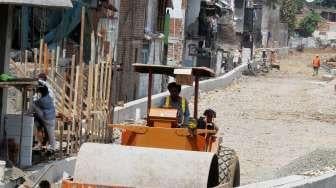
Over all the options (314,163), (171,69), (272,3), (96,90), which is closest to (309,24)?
(272,3)

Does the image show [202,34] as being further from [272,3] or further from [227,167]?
[227,167]

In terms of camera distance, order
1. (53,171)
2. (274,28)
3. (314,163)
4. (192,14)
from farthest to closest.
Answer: (274,28), (192,14), (314,163), (53,171)

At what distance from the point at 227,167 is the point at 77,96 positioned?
579 centimetres

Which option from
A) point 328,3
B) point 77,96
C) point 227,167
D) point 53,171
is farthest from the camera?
point 328,3

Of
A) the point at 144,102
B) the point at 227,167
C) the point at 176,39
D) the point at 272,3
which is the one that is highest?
the point at 272,3

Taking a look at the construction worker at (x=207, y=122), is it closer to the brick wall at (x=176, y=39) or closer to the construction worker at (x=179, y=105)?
the construction worker at (x=179, y=105)

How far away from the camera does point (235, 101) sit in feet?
121

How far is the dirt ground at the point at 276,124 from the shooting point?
1822cm

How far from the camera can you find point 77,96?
17.2m

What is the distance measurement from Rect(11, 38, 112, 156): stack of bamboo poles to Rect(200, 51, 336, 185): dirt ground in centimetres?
335

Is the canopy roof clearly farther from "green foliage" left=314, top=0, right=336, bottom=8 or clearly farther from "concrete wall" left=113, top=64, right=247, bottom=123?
"green foliage" left=314, top=0, right=336, bottom=8

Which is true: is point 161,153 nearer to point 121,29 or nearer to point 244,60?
point 121,29

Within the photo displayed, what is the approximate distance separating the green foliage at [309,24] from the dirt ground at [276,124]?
60.6m

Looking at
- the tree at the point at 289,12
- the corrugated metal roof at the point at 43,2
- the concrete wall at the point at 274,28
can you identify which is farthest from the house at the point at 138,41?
the tree at the point at 289,12
